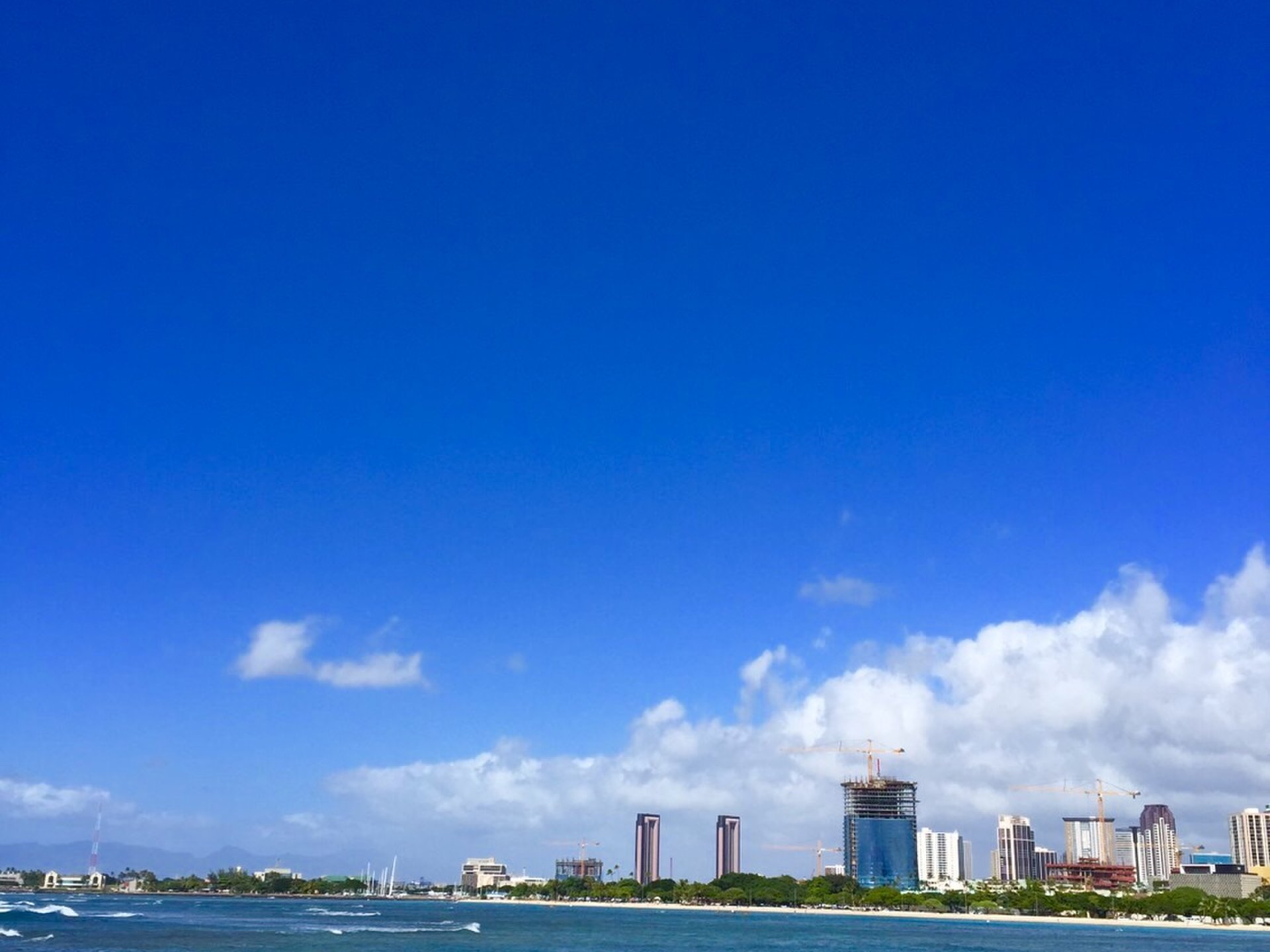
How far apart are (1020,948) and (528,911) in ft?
325

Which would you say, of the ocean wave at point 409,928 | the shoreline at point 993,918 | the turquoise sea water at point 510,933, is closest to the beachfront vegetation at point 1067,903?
the shoreline at point 993,918

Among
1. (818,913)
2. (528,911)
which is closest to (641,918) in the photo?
(528,911)

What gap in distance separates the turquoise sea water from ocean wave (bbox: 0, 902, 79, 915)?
0.84 ft

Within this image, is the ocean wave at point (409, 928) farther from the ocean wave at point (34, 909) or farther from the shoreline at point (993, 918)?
the shoreline at point (993, 918)

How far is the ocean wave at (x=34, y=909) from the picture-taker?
366 ft

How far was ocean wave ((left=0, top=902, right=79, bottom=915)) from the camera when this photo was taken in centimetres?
11162

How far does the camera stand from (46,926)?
278 feet

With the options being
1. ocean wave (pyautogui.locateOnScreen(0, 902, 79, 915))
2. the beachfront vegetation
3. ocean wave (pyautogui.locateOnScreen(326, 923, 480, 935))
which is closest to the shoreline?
the beachfront vegetation

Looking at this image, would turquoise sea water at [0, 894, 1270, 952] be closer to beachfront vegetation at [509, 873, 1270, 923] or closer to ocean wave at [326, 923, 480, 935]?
ocean wave at [326, 923, 480, 935]

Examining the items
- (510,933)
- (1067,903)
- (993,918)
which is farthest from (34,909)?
(1067,903)

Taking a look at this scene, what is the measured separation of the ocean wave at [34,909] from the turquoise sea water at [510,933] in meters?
0.26

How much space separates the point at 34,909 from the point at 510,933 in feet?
206

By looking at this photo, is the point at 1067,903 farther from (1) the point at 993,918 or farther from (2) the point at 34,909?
(2) the point at 34,909

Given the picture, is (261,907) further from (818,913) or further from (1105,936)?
(1105,936)
